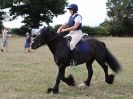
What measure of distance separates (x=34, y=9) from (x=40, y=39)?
6619 cm

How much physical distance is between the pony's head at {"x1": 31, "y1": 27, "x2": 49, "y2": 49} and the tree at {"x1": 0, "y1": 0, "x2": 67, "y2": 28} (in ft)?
216

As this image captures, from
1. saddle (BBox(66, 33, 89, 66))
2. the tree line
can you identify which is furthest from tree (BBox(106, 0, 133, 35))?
saddle (BBox(66, 33, 89, 66))

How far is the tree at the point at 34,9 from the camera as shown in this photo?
7831cm

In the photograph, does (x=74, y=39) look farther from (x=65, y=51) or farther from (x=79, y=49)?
(x=65, y=51)

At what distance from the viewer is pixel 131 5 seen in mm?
101438

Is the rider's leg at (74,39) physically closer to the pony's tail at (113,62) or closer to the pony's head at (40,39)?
the pony's head at (40,39)

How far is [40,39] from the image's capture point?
38.9ft

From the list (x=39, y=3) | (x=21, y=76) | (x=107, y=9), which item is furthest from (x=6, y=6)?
(x=21, y=76)

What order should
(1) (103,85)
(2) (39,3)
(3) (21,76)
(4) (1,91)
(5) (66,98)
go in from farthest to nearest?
(2) (39,3) → (3) (21,76) → (1) (103,85) → (4) (1,91) → (5) (66,98)

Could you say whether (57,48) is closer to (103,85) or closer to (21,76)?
(103,85)

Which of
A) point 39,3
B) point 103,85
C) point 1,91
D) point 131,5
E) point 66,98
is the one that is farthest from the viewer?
point 131,5

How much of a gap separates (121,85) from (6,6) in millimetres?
68227

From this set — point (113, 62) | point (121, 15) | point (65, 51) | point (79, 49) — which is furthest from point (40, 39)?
point (121, 15)

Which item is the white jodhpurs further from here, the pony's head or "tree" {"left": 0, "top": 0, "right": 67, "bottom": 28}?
"tree" {"left": 0, "top": 0, "right": 67, "bottom": 28}
